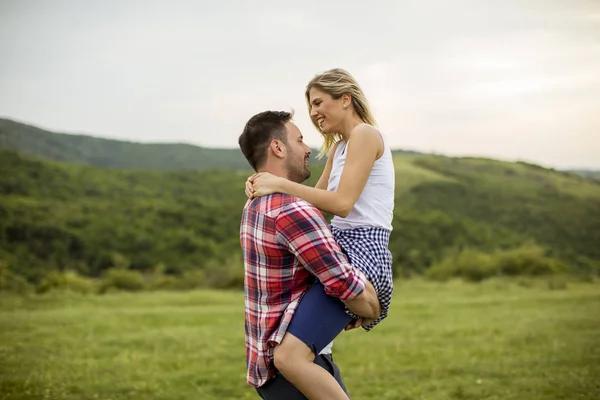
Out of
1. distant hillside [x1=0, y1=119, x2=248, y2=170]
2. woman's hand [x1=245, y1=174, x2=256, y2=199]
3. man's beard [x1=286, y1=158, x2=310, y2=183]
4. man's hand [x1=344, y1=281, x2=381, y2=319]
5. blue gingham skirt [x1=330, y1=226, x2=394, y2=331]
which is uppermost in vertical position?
man's beard [x1=286, y1=158, x2=310, y2=183]

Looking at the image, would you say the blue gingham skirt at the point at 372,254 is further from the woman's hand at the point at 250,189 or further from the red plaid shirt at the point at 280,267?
the woman's hand at the point at 250,189

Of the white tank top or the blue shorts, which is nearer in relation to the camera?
the blue shorts

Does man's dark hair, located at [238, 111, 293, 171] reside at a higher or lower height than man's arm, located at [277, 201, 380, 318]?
higher

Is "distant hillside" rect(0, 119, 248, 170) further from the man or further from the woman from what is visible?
the man

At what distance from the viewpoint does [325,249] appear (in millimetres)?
3398

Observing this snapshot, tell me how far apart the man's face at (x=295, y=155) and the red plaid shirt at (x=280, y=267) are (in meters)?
0.26

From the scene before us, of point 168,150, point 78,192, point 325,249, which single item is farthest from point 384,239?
point 168,150

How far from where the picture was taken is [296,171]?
382cm

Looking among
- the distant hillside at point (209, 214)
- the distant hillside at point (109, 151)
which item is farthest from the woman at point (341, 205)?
the distant hillside at point (209, 214)

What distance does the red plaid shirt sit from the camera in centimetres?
339

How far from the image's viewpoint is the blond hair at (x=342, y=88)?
406 cm

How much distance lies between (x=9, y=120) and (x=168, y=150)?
1927 cm

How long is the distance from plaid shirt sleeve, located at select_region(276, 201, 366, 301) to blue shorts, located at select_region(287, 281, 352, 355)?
0.33ft

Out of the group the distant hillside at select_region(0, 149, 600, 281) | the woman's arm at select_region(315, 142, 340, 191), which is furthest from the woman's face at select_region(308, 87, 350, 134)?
the distant hillside at select_region(0, 149, 600, 281)
